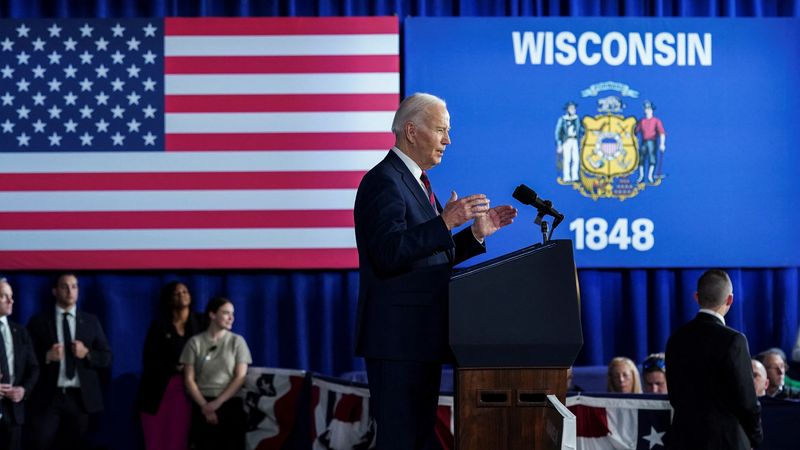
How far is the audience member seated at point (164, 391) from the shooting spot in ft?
19.6

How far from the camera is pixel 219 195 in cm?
632

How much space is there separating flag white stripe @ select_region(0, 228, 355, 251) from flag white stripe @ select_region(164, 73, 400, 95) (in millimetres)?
890

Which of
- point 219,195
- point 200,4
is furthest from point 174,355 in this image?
point 200,4

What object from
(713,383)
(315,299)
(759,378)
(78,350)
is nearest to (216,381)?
(78,350)

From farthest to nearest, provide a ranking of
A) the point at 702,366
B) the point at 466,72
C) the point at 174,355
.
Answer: the point at 466,72 < the point at 174,355 < the point at 702,366

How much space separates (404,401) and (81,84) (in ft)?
15.5

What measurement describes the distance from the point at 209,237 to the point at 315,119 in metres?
1.01

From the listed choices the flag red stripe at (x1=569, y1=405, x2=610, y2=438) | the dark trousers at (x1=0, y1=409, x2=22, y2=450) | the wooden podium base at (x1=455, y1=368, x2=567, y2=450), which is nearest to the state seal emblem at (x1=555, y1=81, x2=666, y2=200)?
the flag red stripe at (x1=569, y1=405, x2=610, y2=438)

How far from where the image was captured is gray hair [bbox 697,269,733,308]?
3730 millimetres

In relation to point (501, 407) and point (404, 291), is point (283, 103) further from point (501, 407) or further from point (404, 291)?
point (501, 407)

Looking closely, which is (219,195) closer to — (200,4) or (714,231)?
(200,4)

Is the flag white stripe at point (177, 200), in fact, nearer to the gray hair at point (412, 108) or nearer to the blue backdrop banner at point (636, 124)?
the blue backdrop banner at point (636, 124)

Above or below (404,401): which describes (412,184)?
above

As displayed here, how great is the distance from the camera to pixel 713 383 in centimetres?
363
